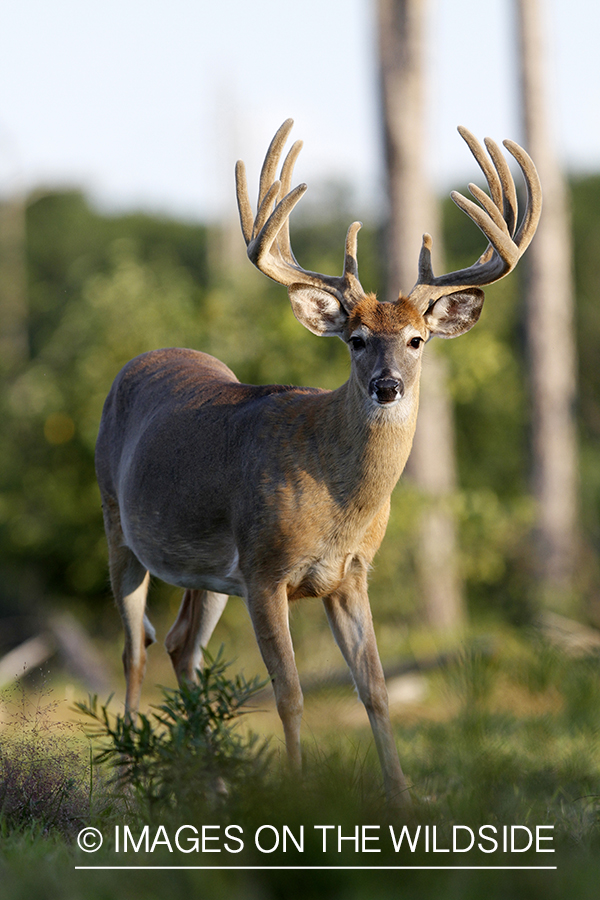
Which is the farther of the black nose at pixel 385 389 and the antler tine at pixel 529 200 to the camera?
the antler tine at pixel 529 200

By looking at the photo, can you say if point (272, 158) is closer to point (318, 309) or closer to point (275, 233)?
point (275, 233)

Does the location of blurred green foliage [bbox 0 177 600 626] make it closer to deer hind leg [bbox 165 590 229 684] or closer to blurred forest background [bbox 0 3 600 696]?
blurred forest background [bbox 0 3 600 696]

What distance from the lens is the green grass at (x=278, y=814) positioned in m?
2.38

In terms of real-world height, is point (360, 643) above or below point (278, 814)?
above

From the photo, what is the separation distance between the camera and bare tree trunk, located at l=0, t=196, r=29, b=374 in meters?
26.2

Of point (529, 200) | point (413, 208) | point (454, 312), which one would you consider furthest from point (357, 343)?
point (413, 208)

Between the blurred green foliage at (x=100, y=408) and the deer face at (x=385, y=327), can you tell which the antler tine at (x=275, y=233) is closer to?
the deer face at (x=385, y=327)

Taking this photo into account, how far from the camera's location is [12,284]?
28.2 m

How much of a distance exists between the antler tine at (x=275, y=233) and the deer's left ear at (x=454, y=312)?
34 cm

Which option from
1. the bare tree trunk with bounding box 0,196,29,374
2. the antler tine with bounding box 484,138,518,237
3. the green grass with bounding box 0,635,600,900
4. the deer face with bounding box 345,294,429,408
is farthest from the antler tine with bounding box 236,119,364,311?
the bare tree trunk with bounding box 0,196,29,374

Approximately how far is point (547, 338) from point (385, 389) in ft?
31.9

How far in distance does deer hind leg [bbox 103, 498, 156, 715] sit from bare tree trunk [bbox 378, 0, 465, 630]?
671cm

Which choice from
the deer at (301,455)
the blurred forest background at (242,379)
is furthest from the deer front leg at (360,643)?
the blurred forest background at (242,379)

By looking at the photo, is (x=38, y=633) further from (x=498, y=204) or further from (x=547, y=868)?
(x=547, y=868)
